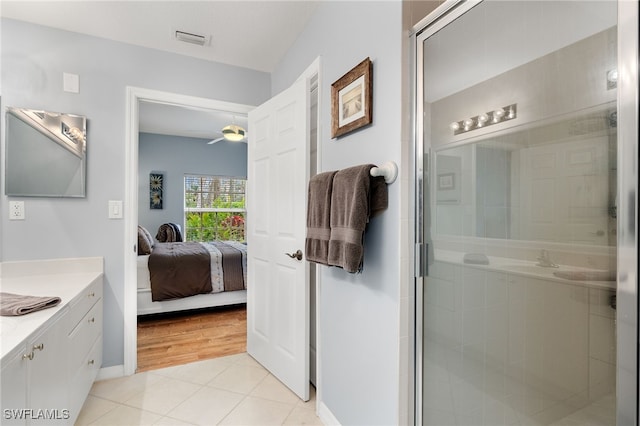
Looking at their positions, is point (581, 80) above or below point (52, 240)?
above

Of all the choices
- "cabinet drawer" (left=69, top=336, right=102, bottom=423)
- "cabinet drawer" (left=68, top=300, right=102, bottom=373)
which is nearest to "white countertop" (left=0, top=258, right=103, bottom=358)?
"cabinet drawer" (left=68, top=300, right=102, bottom=373)

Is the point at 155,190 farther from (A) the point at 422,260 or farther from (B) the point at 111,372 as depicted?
(A) the point at 422,260

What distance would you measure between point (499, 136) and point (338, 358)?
1.36m

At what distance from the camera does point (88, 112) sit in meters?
2.35

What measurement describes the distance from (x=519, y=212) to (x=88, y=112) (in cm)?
273

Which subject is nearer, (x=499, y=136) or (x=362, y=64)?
(x=499, y=136)

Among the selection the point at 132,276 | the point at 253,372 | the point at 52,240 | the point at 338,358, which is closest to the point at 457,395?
the point at 338,358

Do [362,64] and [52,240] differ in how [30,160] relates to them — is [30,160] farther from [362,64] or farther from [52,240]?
[362,64]

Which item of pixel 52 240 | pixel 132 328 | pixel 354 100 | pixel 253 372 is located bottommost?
pixel 253 372

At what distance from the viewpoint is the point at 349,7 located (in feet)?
5.59

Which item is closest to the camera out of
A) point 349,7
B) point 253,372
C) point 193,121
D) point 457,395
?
point 457,395

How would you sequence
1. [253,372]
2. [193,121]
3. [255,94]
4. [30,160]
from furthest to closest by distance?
[193,121], [255,94], [253,372], [30,160]

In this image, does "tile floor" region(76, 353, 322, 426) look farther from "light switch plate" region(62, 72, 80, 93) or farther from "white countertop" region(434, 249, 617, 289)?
"light switch plate" region(62, 72, 80, 93)

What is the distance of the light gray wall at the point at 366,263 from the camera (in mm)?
1377
